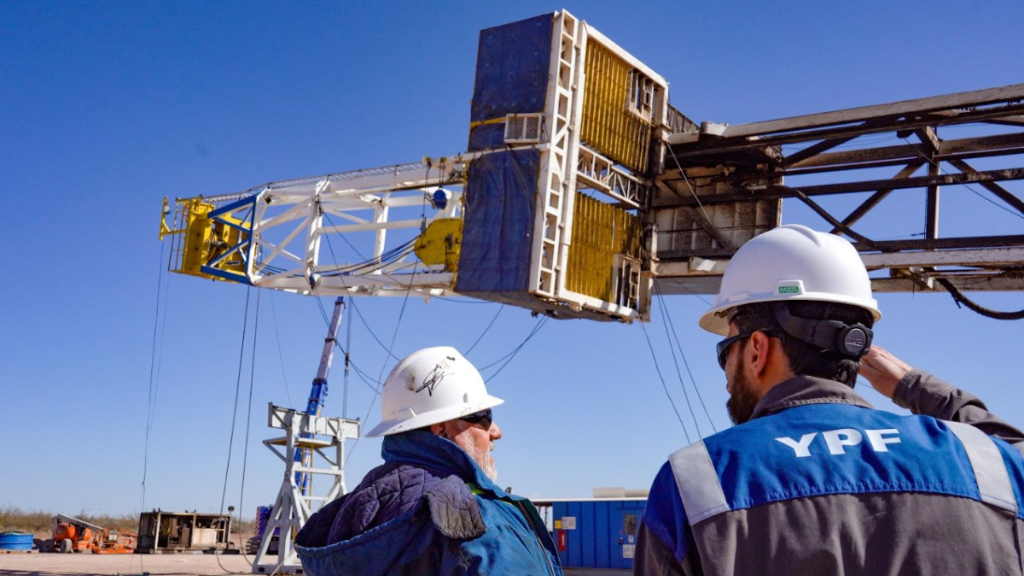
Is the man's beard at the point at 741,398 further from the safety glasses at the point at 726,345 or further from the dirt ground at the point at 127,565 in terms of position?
the dirt ground at the point at 127,565

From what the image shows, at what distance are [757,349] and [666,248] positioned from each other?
16397 millimetres

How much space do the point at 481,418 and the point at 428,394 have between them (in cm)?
24

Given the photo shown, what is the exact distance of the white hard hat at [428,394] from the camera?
3992 mm

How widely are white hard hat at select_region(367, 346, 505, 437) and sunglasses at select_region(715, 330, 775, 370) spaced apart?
1.62 metres

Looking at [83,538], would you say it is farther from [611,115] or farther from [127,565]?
[611,115]

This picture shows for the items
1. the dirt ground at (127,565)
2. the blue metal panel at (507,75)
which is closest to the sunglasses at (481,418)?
the blue metal panel at (507,75)

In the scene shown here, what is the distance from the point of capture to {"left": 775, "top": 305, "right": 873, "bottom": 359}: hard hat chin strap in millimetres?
2379

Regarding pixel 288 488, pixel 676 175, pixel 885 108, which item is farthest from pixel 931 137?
pixel 288 488

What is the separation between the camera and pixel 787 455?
81.0 inches

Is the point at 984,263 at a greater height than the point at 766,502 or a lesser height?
greater

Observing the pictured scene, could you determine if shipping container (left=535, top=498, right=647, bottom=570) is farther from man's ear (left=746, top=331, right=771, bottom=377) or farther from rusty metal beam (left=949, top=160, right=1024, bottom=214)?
man's ear (left=746, top=331, right=771, bottom=377)

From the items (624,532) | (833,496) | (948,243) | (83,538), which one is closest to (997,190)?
(948,243)

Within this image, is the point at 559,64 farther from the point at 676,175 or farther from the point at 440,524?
the point at 440,524

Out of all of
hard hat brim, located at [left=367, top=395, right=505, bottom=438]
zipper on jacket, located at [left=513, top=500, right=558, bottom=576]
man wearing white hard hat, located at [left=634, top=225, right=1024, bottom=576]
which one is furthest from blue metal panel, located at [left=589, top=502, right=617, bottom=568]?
man wearing white hard hat, located at [left=634, top=225, right=1024, bottom=576]
